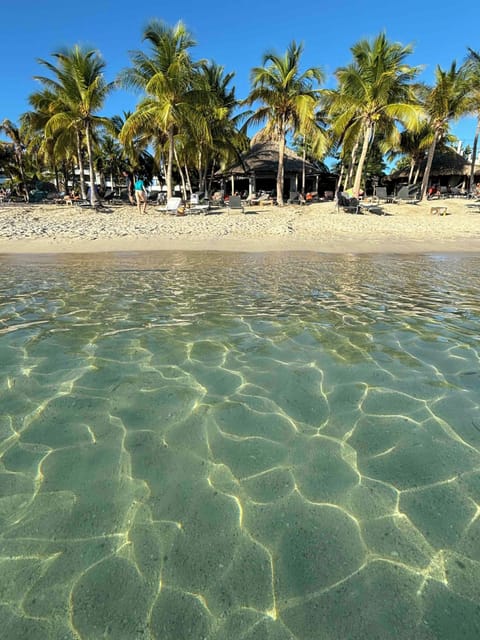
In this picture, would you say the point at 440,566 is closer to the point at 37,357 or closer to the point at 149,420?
the point at 149,420

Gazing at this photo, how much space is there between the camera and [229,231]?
15.7m

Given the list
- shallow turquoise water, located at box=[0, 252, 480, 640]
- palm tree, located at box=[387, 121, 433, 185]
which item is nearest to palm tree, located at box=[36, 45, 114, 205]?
shallow turquoise water, located at box=[0, 252, 480, 640]

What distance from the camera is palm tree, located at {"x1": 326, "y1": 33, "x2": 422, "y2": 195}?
20266 millimetres

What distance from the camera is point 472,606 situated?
65.6 inches

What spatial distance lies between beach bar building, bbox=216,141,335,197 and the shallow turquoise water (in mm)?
28897

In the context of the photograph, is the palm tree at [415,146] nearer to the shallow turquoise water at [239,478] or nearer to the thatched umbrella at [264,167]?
the thatched umbrella at [264,167]

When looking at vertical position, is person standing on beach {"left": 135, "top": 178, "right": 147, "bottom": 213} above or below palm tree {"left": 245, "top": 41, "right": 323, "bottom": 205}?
below

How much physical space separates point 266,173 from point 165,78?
1536cm

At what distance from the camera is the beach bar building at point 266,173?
105ft

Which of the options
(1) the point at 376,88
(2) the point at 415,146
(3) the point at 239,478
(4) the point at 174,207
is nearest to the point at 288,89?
(1) the point at 376,88

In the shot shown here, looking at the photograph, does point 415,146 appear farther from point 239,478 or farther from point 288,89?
point 239,478

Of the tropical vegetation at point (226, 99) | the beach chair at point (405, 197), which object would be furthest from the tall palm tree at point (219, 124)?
the beach chair at point (405, 197)

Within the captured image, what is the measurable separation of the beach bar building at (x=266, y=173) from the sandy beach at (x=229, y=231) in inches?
485

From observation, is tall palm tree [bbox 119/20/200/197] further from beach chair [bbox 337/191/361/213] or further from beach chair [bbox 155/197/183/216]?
beach chair [bbox 337/191/361/213]
